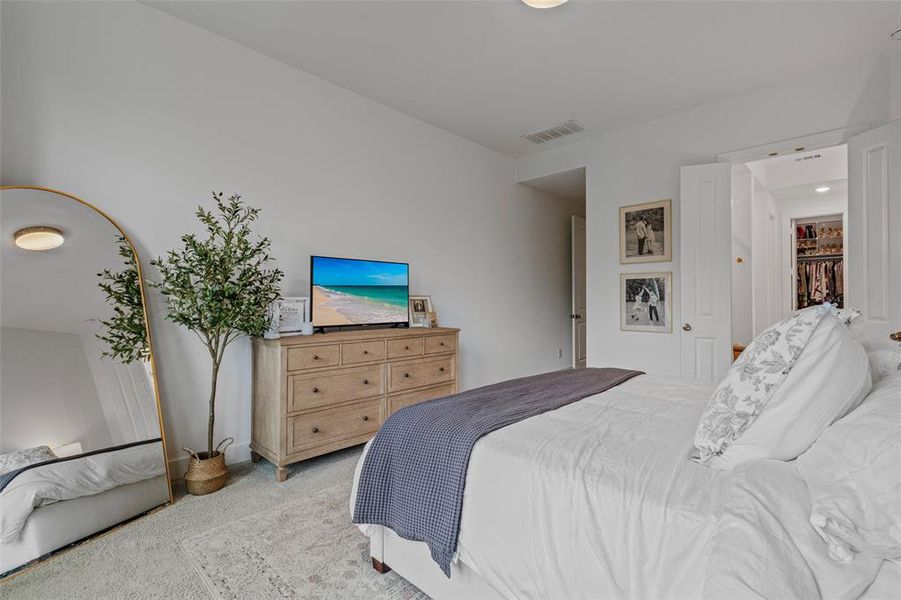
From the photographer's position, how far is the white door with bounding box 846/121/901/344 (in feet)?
8.75

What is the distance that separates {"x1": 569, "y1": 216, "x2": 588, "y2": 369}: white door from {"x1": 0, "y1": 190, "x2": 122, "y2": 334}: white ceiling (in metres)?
4.96

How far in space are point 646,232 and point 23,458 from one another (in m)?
4.58

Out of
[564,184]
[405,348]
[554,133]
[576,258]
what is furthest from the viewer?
[576,258]

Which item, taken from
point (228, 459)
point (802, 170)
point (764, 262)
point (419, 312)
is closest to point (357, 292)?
point (419, 312)

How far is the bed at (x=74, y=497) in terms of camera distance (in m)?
1.76

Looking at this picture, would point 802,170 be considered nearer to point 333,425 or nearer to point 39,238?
point 333,425

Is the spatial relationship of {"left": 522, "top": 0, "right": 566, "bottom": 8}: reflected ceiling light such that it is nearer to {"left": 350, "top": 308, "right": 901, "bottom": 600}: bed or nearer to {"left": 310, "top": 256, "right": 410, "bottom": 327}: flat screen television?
{"left": 310, "top": 256, "right": 410, "bottom": 327}: flat screen television

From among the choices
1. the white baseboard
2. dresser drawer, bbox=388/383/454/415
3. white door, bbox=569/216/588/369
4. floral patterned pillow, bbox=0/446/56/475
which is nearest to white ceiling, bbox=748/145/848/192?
white door, bbox=569/216/588/369

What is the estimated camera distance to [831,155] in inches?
186

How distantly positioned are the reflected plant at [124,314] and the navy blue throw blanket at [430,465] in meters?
1.70

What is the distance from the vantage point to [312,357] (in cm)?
275

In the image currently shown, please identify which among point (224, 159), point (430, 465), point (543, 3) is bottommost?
point (430, 465)

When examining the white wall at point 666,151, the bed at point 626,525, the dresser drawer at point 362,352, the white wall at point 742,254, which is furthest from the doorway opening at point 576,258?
the bed at point 626,525

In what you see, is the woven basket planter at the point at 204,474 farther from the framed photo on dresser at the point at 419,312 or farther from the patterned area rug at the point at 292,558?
the framed photo on dresser at the point at 419,312
